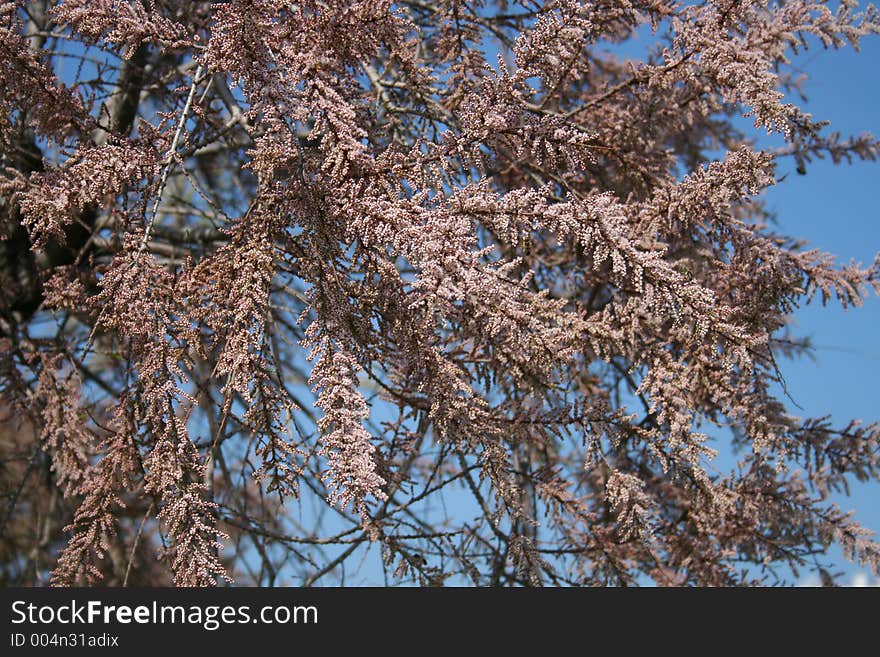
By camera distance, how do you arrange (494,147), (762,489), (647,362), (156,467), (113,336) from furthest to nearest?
(113,336) → (762,489) → (647,362) → (494,147) → (156,467)

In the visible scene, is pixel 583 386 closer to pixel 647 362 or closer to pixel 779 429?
pixel 647 362

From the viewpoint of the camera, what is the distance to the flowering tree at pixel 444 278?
2.78m

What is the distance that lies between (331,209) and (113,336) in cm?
212

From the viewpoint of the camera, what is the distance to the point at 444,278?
256 centimetres

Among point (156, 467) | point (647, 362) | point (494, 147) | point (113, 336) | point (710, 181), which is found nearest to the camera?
point (156, 467)

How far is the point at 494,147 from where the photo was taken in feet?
10.3

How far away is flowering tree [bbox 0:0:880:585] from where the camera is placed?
278 cm

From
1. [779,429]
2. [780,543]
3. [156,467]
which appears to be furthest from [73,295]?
[780,543]

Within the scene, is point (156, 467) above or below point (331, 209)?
below

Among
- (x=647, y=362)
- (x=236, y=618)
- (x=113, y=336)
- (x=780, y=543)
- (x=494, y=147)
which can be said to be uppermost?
(x=113, y=336)

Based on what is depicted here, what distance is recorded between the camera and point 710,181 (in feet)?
11.5

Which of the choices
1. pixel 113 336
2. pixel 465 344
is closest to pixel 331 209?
pixel 465 344

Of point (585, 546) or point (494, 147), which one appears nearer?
point (494, 147)

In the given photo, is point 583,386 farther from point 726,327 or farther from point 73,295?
point 73,295
